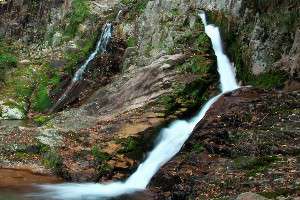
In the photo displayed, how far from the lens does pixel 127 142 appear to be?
1838 cm

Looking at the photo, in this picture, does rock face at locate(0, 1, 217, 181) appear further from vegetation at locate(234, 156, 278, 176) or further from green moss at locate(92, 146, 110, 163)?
vegetation at locate(234, 156, 278, 176)

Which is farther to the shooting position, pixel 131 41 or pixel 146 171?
pixel 131 41

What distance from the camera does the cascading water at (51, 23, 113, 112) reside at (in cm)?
2634

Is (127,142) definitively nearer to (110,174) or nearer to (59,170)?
(110,174)

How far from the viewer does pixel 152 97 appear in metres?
20.9

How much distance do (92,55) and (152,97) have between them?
27.3ft

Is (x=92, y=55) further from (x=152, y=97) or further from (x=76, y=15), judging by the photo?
(x=152, y=97)

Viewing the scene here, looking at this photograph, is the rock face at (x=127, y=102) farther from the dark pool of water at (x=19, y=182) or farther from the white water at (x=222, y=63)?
the dark pool of water at (x=19, y=182)

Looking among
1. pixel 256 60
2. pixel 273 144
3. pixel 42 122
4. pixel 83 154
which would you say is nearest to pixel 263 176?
pixel 273 144

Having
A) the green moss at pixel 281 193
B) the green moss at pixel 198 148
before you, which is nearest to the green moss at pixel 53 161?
the green moss at pixel 198 148

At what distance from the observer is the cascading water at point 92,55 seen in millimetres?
26337

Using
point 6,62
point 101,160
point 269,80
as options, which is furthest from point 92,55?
point 269,80

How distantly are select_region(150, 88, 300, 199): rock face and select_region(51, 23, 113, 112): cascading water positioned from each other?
34.6 ft

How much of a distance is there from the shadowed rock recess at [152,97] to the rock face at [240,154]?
41mm
